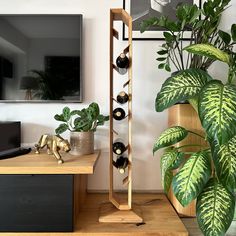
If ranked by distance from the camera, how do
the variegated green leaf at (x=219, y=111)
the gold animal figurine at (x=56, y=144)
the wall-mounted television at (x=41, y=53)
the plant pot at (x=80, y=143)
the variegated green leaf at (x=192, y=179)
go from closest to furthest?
the variegated green leaf at (x=219, y=111), the variegated green leaf at (x=192, y=179), the gold animal figurine at (x=56, y=144), the plant pot at (x=80, y=143), the wall-mounted television at (x=41, y=53)

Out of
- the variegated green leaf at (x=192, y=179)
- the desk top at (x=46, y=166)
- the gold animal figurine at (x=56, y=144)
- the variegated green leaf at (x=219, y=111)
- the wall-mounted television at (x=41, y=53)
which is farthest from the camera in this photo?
the wall-mounted television at (x=41, y=53)

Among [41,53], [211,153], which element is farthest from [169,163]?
[41,53]

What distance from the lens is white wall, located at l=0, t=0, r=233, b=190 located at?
137 centimetres

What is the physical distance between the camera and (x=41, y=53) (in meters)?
1.33

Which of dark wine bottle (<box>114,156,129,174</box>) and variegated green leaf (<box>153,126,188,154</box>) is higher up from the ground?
variegated green leaf (<box>153,126,188,154</box>)

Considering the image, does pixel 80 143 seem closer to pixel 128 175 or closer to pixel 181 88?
pixel 128 175

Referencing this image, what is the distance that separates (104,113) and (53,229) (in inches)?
26.3

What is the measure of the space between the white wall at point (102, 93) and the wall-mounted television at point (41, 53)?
71 millimetres

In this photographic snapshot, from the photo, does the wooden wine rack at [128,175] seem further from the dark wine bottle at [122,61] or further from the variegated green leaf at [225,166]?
the variegated green leaf at [225,166]

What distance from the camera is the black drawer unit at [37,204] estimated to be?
0.96 m

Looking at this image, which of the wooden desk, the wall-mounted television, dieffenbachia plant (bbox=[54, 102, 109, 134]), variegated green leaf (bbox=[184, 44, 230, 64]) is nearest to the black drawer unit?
the wooden desk

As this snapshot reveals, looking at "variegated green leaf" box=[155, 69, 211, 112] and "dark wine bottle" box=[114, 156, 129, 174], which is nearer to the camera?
"variegated green leaf" box=[155, 69, 211, 112]

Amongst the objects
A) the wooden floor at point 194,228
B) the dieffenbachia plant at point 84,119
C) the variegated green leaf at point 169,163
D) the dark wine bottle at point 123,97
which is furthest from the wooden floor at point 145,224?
the dark wine bottle at point 123,97

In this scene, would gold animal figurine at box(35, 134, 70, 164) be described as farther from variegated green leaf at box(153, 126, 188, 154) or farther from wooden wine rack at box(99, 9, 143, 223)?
variegated green leaf at box(153, 126, 188, 154)
